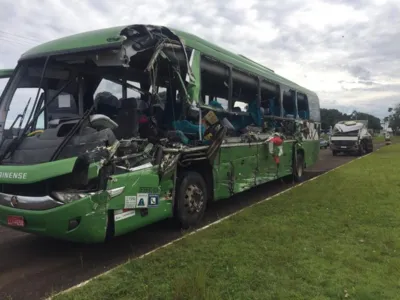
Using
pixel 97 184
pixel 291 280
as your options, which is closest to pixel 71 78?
pixel 97 184

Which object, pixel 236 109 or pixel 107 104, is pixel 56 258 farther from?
pixel 236 109

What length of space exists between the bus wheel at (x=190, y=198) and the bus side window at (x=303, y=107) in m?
6.76

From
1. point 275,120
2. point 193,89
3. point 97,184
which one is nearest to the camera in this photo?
point 97,184

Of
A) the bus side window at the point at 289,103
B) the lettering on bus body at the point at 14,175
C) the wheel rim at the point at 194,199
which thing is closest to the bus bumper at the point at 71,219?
the lettering on bus body at the point at 14,175

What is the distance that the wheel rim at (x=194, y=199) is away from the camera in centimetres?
613

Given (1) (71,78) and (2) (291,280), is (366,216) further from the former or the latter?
(1) (71,78)

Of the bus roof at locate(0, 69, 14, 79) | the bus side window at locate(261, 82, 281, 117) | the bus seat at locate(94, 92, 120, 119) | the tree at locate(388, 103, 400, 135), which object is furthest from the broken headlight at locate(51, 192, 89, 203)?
the tree at locate(388, 103, 400, 135)

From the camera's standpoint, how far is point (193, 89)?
241 inches

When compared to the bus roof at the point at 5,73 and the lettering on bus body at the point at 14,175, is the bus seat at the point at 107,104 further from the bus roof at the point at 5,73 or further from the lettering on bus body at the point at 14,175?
the lettering on bus body at the point at 14,175

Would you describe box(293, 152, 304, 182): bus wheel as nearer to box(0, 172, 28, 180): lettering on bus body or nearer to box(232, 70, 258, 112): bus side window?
box(232, 70, 258, 112): bus side window

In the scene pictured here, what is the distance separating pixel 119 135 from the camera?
5.45 metres

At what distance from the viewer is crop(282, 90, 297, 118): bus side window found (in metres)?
10.9

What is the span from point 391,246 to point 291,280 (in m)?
1.81

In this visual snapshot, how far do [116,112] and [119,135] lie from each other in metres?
0.73
